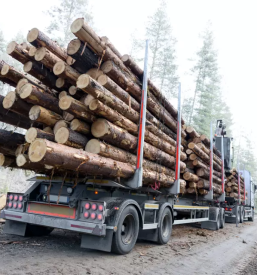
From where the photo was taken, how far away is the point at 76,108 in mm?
4477

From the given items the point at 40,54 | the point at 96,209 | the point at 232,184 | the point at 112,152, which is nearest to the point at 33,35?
the point at 40,54

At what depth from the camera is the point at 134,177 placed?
530 centimetres

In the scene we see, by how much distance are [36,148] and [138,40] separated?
26889mm

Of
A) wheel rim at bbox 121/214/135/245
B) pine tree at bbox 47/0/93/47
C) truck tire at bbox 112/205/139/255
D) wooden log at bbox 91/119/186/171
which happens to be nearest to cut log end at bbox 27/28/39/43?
wooden log at bbox 91/119/186/171

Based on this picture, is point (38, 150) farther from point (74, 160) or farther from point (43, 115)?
point (43, 115)

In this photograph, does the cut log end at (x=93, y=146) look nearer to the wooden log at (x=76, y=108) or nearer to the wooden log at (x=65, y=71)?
the wooden log at (x=76, y=108)

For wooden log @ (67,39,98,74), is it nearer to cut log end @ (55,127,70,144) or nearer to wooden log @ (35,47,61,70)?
wooden log @ (35,47,61,70)

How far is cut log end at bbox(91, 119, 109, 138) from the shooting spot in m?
4.61

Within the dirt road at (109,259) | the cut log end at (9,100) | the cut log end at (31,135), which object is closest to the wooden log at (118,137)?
the cut log end at (31,135)

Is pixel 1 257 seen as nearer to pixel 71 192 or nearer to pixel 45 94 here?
pixel 71 192

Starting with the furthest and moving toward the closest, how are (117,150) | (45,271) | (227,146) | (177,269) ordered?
(227,146) < (117,150) < (177,269) < (45,271)

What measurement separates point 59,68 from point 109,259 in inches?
138

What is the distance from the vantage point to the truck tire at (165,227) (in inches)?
238

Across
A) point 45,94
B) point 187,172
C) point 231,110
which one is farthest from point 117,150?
point 231,110
